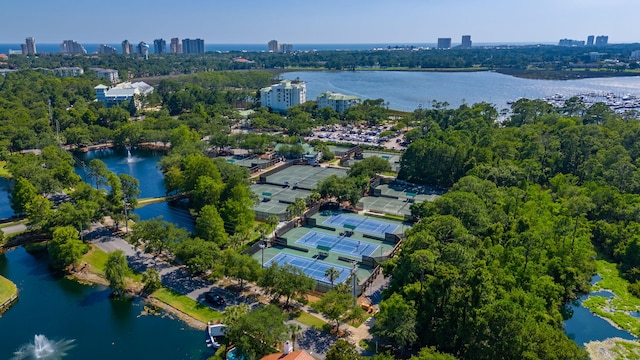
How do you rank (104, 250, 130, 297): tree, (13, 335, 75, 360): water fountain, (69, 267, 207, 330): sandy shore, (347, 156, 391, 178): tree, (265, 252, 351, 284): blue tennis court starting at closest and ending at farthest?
1. (13, 335, 75, 360): water fountain
2. (69, 267, 207, 330): sandy shore
3. (104, 250, 130, 297): tree
4. (265, 252, 351, 284): blue tennis court
5. (347, 156, 391, 178): tree

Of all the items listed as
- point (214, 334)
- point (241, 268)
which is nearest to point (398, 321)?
point (214, 334)

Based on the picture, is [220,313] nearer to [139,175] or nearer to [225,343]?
[225,343]

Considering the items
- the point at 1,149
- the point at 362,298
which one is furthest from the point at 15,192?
the point at 362,298

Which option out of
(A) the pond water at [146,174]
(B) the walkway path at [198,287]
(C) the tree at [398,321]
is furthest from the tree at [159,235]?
(C) the tree at [398,321]

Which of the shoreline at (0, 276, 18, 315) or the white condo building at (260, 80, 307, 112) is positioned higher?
the white condo building at (260, 80, 307, 112)

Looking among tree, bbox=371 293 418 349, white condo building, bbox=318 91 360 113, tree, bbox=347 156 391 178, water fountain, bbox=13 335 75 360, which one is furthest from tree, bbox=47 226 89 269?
white condo building, bbox=318 91 360 113

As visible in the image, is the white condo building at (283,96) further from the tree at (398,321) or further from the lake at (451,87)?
the tree at (398,321)

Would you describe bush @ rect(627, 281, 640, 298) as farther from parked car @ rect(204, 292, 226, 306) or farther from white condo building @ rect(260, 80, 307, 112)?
white condo building @ rect(260, 80, 307, 112)

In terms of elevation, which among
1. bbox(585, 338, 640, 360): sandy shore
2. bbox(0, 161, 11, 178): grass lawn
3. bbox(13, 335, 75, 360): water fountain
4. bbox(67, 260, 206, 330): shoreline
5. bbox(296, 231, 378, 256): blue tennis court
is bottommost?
bbox(13, 335, 75, 360): water fountain
